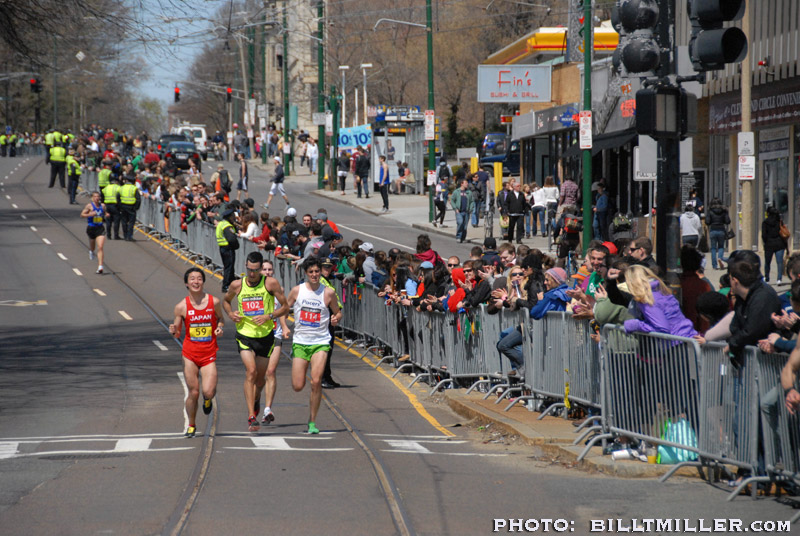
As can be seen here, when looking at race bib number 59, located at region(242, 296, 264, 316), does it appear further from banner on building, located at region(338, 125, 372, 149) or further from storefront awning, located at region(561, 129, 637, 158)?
banner on building, located at region(338, 125, 372, 149)

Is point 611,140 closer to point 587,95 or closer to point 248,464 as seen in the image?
point 587,95

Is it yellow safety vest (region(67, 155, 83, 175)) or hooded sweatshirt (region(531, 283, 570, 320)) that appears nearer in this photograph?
hooded sweatshirt (region(531, 283, 570, 320))

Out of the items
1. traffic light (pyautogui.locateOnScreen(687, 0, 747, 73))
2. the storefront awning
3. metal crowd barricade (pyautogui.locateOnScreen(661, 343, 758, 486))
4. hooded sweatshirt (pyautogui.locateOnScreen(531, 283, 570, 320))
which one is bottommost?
metal crowd barricade (pyautogui.locateOnScreen(661, 343, 758, 486))

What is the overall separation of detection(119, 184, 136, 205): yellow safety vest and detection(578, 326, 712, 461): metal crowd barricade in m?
24.6

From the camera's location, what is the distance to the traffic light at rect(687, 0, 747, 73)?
9203 millimetres

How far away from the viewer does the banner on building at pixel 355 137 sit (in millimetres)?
50094

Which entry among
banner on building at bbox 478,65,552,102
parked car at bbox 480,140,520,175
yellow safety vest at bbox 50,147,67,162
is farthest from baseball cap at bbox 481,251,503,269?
yellow safety vest at bbox 50,147,67,162

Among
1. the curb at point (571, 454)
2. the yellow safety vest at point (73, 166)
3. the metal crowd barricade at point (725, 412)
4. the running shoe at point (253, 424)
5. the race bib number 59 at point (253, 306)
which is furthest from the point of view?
the yellow safety vest at point (73, 166)

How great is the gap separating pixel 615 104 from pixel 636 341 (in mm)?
24120

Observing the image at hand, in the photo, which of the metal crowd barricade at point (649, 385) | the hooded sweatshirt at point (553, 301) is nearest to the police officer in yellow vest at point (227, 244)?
the hooded sweatshirt at point (553, 301)

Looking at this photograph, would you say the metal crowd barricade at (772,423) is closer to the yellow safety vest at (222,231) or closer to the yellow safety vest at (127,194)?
the yellow safety vest at (222,231)

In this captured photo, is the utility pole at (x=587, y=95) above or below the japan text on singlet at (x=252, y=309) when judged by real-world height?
above

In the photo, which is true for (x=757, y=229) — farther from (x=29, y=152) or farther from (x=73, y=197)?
(x=29, y=152)

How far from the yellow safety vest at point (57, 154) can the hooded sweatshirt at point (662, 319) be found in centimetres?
4068
